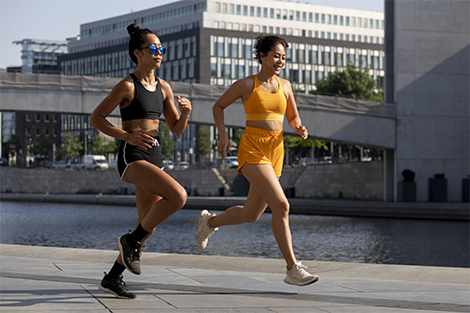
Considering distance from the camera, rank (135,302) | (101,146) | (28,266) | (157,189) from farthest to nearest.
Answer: (101,146), (28,266), (157,189), (135,302)

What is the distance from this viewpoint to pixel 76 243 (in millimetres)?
19641

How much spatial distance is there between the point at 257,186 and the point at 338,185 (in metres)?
39.2

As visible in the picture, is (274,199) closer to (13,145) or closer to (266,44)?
(266,44)

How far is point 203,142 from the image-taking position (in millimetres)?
83812

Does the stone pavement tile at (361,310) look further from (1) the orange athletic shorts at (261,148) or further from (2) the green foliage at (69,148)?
(2) the green foliage at (69,148)

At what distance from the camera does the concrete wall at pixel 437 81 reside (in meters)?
37.2

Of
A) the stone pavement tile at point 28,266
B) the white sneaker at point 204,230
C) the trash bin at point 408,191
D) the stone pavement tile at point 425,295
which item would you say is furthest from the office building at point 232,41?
the stone pavement tile at point 425,295

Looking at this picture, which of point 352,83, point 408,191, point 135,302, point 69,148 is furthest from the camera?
point 69,148

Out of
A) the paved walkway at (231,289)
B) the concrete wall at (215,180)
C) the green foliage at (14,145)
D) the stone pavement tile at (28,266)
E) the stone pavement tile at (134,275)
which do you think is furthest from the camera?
the green foliage at (14,145)

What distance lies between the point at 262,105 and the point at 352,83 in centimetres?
6049

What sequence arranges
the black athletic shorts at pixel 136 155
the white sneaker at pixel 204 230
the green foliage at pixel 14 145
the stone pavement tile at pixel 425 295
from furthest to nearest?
the green foliage at pixel 14 145
the white sneaker at pixel 204 230
the stone pavement tile at pixel 425 295
the black athletic shorts at pixel 136 155

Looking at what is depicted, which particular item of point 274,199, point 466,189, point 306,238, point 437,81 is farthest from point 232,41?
point 274,199

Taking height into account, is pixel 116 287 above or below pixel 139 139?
below

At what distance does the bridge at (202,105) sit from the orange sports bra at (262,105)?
32.2 metres
